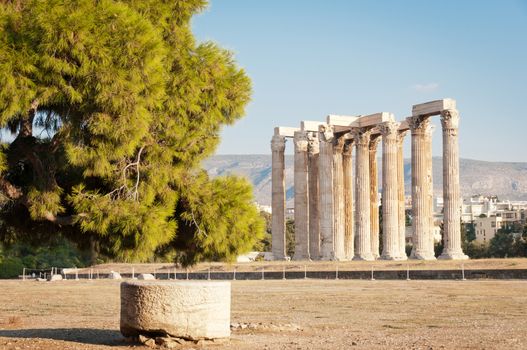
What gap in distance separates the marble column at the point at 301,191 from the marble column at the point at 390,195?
7.93 m

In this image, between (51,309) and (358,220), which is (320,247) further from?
(51,309)

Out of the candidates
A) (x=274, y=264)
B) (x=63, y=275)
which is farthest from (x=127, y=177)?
(x=63, y=275)

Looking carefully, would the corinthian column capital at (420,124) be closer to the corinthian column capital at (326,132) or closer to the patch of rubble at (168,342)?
the corinthian column capital at (326,132)

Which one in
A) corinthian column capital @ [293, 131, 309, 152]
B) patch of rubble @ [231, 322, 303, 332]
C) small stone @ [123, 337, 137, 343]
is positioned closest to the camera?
small stone @ [123, 337, 137, 343]

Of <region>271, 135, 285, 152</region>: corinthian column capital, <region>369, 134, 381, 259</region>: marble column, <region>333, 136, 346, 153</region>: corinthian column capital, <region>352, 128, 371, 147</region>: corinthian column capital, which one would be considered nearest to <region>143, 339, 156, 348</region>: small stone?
<region>369, 134, 381, 259</region>: marble column

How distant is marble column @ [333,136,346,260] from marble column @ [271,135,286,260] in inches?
231

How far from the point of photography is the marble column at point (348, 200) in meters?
63.5

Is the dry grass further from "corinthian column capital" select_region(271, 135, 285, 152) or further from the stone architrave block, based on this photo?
"corinthian column capital" select_region(271, 135, 285, 152)

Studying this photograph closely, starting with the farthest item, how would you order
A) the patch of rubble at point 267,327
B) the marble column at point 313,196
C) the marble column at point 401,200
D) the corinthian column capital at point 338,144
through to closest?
the marble column at point 313,196 < the corinthian column capital at point 338,144 < the marble column at point 401,200 < the patch of rubble at point 267,327

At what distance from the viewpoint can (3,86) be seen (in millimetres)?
12547

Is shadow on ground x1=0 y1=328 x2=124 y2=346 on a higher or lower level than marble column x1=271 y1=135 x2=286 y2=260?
lower

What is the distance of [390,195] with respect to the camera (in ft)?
190

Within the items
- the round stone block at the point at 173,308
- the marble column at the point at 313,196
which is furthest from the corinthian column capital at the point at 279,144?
the round stone block at the point at 173,308

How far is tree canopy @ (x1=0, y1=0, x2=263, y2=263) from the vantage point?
42.2 ft
